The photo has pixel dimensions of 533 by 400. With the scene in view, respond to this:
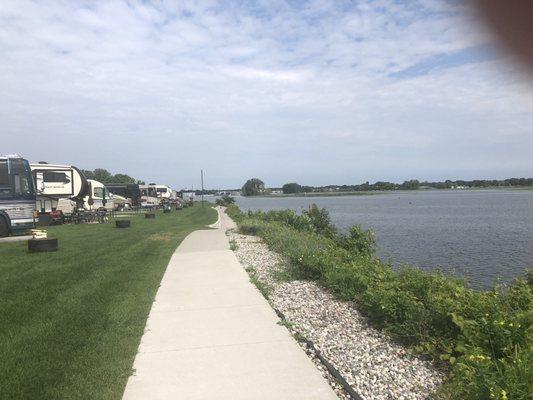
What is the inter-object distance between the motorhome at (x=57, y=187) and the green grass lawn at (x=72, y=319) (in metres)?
15.4

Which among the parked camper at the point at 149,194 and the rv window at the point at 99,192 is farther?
the parked camper at the point at 149,194

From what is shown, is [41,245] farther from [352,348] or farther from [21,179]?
[352,348]

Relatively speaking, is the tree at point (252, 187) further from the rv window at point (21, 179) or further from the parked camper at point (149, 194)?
the rv window at point (21, 179)

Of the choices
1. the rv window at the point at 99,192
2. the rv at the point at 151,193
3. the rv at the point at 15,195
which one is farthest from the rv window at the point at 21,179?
the rv at the point at 151,193

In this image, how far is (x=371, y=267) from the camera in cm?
1055

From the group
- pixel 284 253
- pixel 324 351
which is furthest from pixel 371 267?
pixel 324 351

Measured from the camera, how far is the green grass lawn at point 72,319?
16.7 ft

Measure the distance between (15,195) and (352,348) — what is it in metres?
17.1

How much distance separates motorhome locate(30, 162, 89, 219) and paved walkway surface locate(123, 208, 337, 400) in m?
22.3

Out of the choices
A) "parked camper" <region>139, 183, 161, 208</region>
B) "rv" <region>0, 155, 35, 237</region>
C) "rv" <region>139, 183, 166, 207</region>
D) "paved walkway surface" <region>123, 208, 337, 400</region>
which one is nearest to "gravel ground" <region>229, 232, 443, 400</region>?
"paved walkway surface" <region>123, 208, 337, 400</region>

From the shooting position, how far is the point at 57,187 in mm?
30047

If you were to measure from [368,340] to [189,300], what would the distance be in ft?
11.6

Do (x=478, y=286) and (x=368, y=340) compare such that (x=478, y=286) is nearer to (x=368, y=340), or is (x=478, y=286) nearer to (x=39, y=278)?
(x=368, y=340)

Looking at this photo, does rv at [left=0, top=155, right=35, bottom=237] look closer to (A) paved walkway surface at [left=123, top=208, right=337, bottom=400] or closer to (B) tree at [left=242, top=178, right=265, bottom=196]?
(A) paved walkway surface at [left=123, top=208, right=337, bottom=400]
